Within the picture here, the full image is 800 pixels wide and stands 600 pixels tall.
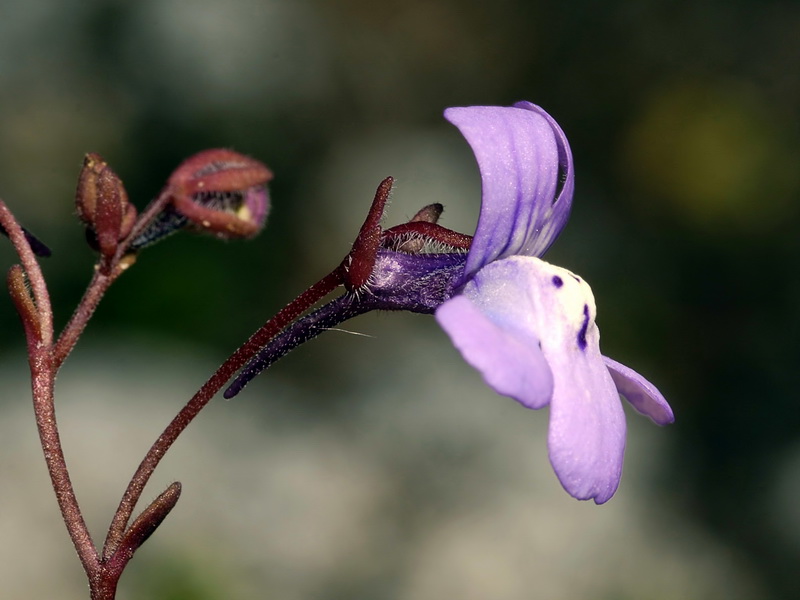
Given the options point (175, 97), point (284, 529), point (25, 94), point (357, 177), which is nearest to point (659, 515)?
point (284, 529)

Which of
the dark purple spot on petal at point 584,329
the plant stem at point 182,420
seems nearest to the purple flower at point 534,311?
the dark purple spot on petal at point 584,329

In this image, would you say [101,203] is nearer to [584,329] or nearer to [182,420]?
[182,420]

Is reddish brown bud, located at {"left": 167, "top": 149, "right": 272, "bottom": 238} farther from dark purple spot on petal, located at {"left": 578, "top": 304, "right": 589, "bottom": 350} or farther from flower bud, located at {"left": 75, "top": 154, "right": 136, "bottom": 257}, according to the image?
dark purple spot on petal, located at {"left": 578, "top": 304, "right": 589, "bottom": 350}

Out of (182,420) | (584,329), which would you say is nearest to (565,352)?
(584,329)

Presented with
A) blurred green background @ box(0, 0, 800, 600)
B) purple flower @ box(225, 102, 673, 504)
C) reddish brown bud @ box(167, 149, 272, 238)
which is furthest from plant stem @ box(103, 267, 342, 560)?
blurred green background @ box(0, 0, 800, 600)

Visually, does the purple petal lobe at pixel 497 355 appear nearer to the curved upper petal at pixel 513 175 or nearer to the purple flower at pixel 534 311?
the purple flower at pixel 534 311

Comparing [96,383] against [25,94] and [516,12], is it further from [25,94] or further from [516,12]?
[516,12]

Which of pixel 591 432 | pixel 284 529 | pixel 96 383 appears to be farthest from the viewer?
pixel 96 383

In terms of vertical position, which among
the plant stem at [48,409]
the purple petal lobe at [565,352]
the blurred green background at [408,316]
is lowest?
the blurred green background at [408,316]
